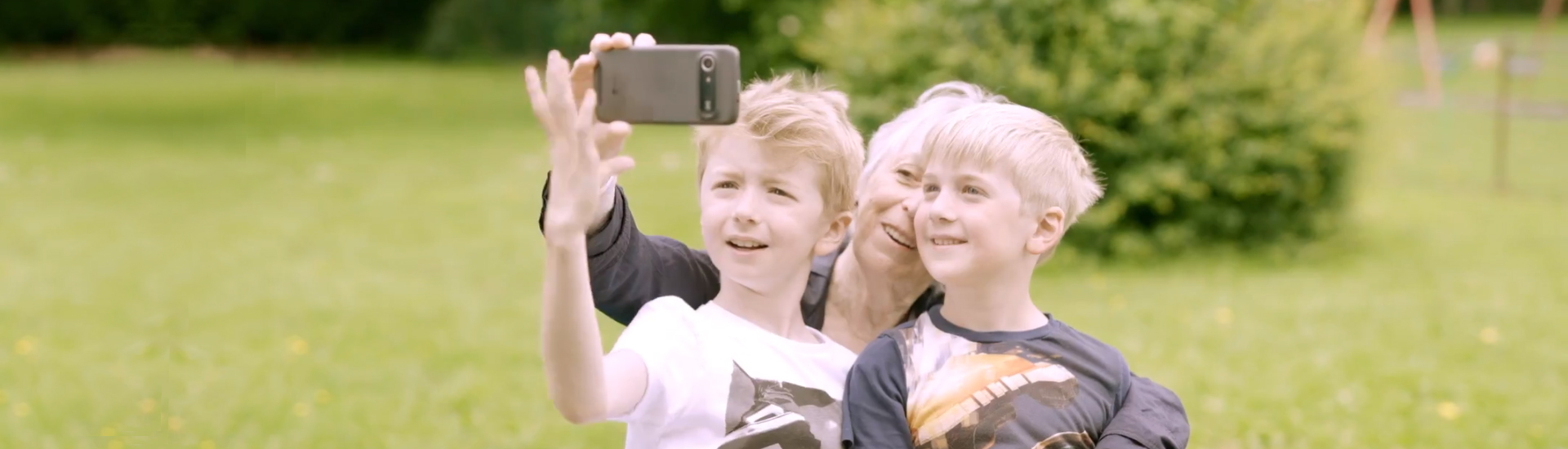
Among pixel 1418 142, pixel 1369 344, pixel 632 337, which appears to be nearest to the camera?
pixel 632 337

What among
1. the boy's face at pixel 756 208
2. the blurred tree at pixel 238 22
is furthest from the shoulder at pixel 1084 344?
the blurred tree at pixel 238 22

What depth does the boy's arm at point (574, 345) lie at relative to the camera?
188cm

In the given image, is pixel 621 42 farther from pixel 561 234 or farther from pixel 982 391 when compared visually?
pixel 982 391

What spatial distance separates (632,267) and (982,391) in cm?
61

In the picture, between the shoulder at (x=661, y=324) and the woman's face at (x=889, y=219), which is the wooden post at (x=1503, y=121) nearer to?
the woman's face at (x=889, y=219)

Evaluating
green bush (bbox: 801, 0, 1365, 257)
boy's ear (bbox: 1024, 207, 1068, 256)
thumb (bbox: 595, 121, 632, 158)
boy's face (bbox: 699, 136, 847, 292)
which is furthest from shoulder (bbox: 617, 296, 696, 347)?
green bush (bbox: 801, 0, 1365, 257)

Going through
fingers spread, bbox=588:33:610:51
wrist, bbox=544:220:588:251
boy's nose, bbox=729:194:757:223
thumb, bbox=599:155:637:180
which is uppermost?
fingers spread, bbox=588:33:610:51

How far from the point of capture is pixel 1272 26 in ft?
28.5

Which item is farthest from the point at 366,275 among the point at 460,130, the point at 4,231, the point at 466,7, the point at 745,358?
the point at 466,7

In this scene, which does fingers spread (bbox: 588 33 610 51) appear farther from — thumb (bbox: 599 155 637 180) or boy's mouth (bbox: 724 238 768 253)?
boy's mouth (bbox: 724 238 768 253)

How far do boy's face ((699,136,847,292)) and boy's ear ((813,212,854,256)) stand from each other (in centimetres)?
9

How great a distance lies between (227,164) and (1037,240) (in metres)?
12.8

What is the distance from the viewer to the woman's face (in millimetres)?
2652

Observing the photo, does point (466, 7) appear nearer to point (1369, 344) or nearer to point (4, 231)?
point (4, 231)
